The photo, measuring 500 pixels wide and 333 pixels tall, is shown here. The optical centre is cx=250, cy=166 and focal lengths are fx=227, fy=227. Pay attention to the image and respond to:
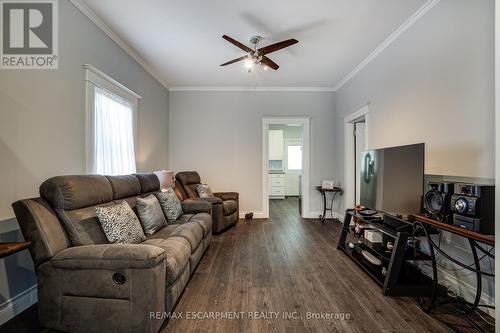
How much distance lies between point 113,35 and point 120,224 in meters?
2.42

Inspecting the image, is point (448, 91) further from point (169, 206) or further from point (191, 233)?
point (169, 206)

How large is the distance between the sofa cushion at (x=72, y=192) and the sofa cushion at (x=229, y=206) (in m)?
2.15

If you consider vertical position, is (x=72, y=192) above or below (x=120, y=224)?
above

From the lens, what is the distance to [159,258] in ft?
Result: 5.04

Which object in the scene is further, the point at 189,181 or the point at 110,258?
the point at 189,181

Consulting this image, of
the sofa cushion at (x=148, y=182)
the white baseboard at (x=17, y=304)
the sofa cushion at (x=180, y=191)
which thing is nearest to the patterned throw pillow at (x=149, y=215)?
the sofa cushion at (x=148, y=182)

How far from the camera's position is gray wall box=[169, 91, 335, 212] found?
5.03m

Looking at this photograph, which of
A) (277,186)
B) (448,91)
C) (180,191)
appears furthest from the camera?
(277,186)

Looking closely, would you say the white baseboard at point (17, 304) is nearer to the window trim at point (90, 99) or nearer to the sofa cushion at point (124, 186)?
the sofa cushion at point (124, 186)

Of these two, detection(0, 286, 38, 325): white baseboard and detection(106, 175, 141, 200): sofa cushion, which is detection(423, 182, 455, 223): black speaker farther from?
detection(0, 286, 38, 325): white baseboard

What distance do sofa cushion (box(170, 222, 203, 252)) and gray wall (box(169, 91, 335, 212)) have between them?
2.47 metres

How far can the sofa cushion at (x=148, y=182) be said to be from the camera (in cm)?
288

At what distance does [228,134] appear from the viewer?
504cm

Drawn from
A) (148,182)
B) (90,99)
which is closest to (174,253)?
(148,182)
